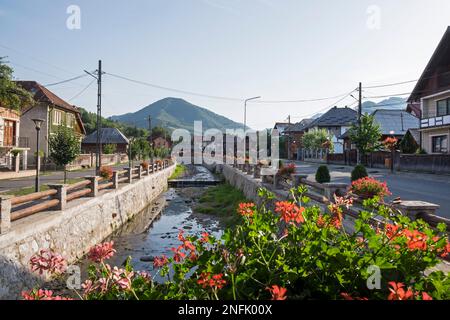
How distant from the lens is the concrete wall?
6.69m

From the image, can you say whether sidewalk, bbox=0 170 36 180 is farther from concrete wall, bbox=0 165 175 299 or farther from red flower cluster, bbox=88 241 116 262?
red flower cluster, bbox=88 241 116 262

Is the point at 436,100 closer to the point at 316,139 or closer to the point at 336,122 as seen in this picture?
the point at 316,139

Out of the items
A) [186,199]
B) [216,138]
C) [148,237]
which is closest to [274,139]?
[216,138]

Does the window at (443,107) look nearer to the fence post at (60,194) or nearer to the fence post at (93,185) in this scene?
the fence post at (93,185)

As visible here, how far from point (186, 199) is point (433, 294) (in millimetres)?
23136

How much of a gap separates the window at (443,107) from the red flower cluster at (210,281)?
102 feet

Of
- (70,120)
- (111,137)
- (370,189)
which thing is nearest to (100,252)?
(370,189)

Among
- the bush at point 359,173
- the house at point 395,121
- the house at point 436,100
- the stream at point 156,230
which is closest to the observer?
the stream at point 156,230

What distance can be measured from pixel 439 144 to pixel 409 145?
15.9 ft

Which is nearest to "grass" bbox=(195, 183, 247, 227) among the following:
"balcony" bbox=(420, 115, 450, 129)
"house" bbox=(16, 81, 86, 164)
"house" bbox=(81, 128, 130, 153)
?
"balcony" bbox=(420, 115, 450, 129)

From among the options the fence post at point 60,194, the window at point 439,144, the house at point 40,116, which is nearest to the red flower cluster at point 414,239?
the fence post at point 60,194

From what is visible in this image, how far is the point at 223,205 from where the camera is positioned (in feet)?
70.3

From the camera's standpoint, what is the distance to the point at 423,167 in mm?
25938

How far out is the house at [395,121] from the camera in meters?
43.1
